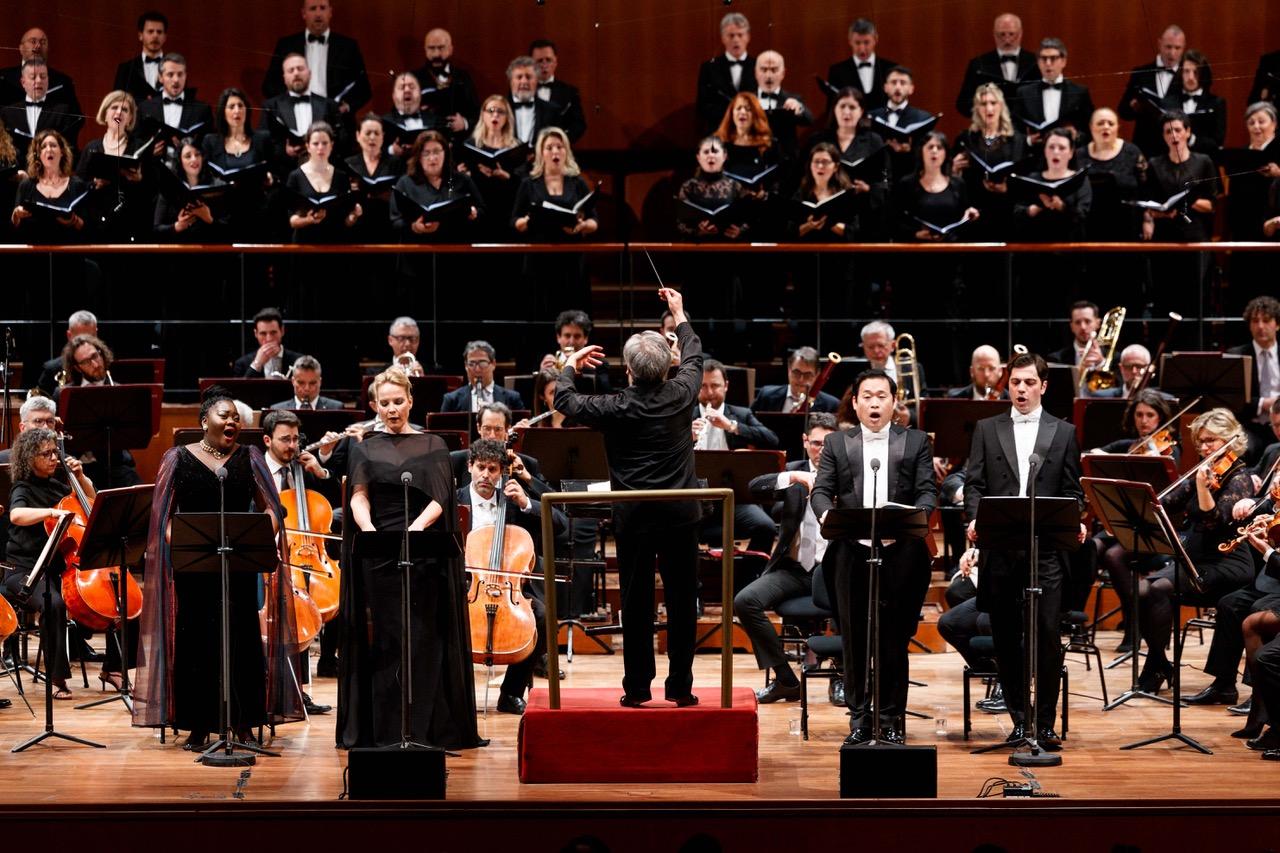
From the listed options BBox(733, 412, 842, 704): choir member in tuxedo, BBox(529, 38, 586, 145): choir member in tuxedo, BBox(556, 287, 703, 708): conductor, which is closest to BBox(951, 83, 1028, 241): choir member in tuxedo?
BBox(529, 38, 586, 145): choir member in tuxedo

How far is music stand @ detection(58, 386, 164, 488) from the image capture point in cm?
713

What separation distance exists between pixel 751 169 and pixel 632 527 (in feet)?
15.5

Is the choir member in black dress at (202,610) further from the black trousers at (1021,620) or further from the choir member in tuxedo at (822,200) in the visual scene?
the choir member in tuxedo at (822,200)

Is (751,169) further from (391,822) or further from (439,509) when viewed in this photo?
(391,822)

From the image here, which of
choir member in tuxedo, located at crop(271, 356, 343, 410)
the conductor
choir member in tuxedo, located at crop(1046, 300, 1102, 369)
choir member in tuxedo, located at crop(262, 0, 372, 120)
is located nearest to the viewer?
the conductor

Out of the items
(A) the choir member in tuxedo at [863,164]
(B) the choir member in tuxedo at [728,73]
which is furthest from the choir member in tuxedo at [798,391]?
(B) the choir member in tuxedo at [728,73]

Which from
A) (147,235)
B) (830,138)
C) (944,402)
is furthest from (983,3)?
(147,235)

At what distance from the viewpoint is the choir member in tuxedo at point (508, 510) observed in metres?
6.15

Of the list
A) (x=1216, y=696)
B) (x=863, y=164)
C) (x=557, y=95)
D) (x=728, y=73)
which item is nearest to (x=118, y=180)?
(x=557, y=95)

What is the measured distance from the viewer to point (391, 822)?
3701 millimetres

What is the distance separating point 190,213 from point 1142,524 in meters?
5.69

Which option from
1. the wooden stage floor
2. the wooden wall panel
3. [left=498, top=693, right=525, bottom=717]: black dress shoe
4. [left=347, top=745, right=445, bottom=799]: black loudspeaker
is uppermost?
the wooden wall panel

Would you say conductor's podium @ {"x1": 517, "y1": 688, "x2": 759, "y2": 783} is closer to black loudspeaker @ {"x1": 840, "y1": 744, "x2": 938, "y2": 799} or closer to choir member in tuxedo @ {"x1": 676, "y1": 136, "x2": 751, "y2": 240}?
black loudspeaker @ {"x1": 840, "y1": 744, "x2": 938, "y2": 799}

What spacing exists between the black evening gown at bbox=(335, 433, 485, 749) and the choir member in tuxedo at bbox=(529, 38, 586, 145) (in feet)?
15.7
